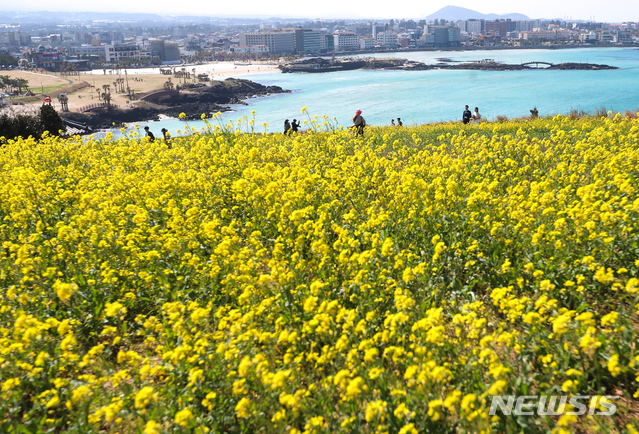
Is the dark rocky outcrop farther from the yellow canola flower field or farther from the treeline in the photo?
the yellow canola flower field

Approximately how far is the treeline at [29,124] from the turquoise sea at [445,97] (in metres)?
23.9

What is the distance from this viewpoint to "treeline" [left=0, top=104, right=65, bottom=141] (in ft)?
91.2

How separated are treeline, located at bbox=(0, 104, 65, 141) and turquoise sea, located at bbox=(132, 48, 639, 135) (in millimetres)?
23946

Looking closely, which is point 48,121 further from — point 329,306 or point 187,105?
point 187,105

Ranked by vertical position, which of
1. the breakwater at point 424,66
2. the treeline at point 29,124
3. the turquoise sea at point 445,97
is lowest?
the treeline at point 29,124

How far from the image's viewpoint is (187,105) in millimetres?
80625

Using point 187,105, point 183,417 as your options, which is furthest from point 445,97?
point 183,417

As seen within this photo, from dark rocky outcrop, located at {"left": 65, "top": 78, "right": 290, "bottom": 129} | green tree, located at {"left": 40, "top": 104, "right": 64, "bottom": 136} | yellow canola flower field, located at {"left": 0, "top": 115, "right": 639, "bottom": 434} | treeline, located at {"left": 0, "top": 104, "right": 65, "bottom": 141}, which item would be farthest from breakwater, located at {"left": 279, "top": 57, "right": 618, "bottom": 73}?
yellow canola flower field, located at {"left": 0, "top": 115, "right": 639, "bottom": 434}

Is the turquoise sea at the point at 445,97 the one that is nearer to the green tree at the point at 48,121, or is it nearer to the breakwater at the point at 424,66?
the breakwater at the point at 424,66

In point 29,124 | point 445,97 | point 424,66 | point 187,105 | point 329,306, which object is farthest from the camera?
point 424,66

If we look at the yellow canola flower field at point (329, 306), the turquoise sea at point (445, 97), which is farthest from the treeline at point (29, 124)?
the yellow canola flower field at point (329, 306)

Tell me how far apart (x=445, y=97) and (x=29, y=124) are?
64.6m

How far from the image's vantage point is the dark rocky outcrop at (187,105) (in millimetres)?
70438

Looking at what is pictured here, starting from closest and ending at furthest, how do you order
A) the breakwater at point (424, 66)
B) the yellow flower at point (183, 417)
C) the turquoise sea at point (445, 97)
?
the yellow flower at point (183, 417) → the turquoise sea at point (445, 97) → the breakwater at point (424, 66)
